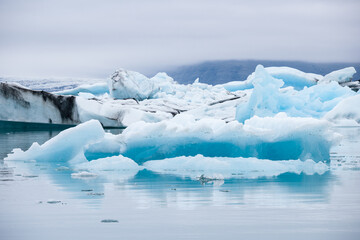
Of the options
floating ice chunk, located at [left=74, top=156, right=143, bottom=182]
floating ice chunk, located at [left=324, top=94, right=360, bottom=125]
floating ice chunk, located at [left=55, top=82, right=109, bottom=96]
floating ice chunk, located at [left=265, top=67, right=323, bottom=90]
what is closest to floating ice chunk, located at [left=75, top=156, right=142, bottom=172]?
floating ice chunk, located at [left=74, top=156, right=143, bottom=182]

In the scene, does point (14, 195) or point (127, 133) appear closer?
point (14, 195)

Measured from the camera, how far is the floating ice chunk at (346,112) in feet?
66.5

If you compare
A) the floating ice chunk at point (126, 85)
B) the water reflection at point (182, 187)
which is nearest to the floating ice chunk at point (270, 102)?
the water reflection at point (182, 187)

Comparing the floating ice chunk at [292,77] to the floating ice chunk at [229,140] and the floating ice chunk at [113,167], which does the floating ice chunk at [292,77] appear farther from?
the floating ice chunk at [113,167]

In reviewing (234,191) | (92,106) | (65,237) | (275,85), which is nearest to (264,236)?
(65,237)

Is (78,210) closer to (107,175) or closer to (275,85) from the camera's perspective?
(107,175)

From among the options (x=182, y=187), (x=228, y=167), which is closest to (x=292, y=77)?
(x=228, y=167)

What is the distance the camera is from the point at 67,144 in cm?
755

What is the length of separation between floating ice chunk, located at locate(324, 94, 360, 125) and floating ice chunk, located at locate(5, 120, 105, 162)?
14.3 m

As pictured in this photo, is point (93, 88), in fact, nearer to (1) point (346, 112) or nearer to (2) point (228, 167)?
(1) point (346, 112)

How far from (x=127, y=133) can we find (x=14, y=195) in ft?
9.40

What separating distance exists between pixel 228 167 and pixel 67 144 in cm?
234

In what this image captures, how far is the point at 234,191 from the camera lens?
4855mm

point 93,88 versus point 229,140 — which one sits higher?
point 93,88
